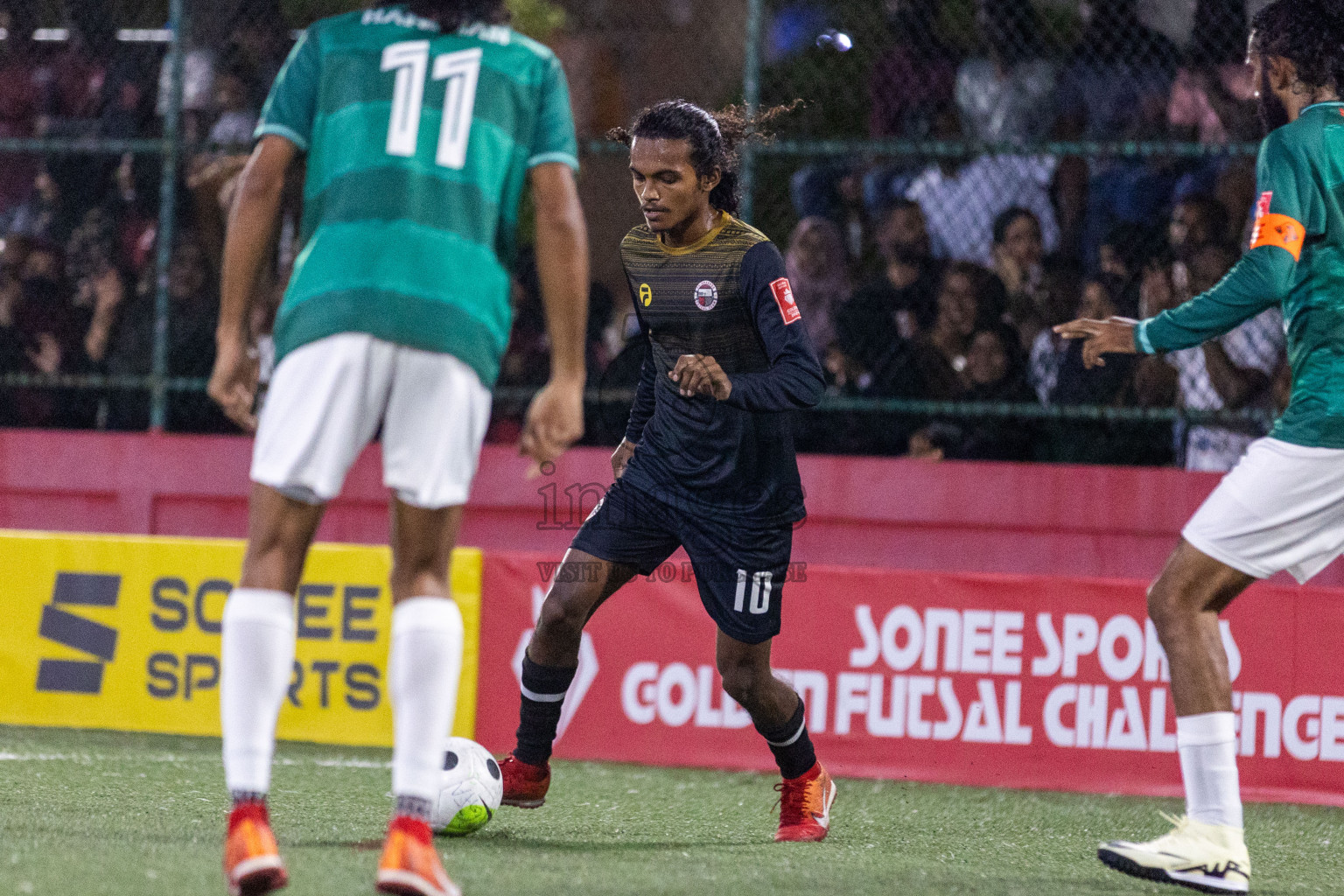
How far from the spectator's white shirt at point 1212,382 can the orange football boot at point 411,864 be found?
187 inches

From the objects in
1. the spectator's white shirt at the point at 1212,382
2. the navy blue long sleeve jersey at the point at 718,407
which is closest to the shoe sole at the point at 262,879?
the navy blue long sleeve jersey at the point at 718,407

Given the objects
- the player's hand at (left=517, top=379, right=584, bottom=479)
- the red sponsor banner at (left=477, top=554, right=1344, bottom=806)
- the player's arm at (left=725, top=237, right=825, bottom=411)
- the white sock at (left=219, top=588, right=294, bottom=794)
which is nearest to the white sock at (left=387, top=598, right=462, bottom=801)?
the white sock at (left=219, top=588, right=294, bottom=794)

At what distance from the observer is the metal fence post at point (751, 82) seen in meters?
7.25

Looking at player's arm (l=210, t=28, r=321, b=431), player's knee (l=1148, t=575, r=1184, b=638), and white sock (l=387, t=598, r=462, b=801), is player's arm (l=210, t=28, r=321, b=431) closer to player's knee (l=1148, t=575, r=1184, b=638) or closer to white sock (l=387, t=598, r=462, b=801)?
white sock (l=387, t=598, r=462, b=801)

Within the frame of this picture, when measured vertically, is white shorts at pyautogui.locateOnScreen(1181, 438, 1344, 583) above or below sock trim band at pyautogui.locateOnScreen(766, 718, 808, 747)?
Answer: above

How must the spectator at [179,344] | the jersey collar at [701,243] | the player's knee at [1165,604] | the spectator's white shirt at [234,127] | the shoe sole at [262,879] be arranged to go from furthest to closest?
the spectator's white shirt at [234,127] → the spectator at [179,344] → the jersey collar at [701,243] → the player's knee at [1165,604] → the shoe sole at [262,879]

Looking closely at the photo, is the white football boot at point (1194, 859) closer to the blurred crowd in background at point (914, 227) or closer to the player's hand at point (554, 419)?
the player's hand at point (554, 419)

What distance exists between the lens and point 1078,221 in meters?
7.46

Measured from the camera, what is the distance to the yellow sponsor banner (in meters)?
6.46

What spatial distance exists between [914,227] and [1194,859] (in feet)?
13.7

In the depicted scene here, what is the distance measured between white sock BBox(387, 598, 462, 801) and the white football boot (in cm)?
168

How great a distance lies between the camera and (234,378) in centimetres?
316

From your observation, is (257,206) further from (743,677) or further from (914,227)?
(914,227)

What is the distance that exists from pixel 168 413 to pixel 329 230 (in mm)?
5033
